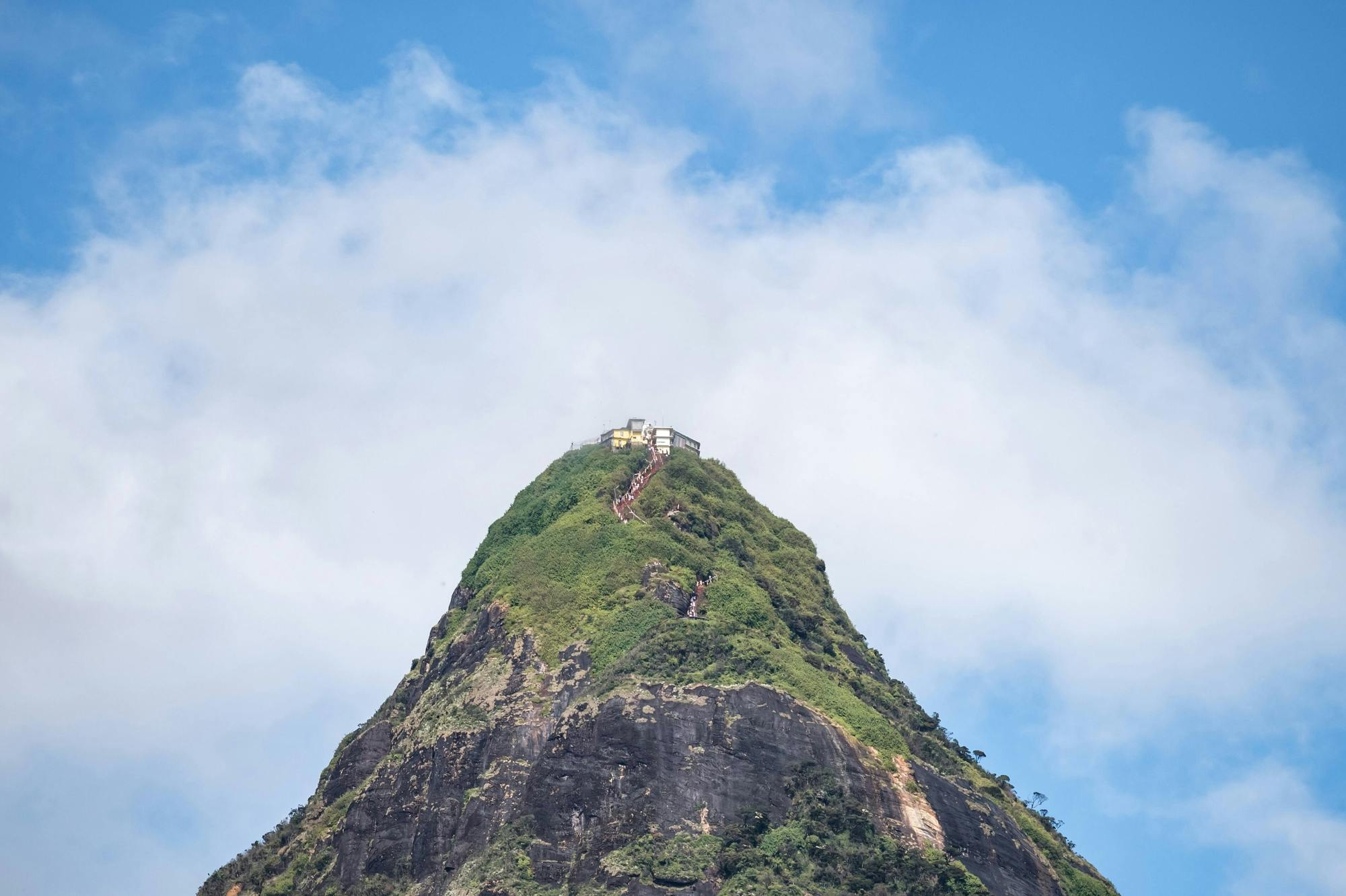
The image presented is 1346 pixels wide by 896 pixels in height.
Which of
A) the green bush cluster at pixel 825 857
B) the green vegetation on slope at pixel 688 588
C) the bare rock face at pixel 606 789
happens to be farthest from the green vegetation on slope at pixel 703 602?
the green bush cluster at pixel 825 857

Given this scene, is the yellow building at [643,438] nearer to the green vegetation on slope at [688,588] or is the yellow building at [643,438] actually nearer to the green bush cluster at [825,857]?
the green vegetation on slope at [688,588]

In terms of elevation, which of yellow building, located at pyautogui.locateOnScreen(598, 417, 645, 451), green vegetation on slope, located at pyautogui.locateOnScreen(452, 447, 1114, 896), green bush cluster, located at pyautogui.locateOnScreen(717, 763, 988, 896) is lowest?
green bush cluster, located at pyautogui.locateOnScreen(717, 763, 988, 896)

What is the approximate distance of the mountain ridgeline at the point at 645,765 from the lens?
115 metres

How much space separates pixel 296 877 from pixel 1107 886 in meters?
49.8

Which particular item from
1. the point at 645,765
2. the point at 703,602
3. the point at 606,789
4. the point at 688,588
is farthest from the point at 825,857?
the point at 688,588

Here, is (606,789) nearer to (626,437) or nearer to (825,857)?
(825,857)

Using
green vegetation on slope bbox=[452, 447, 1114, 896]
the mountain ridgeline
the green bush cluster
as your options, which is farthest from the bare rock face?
green vegetation on slope bbox=[452, 447, 1114, 896]

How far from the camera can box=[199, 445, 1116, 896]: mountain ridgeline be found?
378 feet

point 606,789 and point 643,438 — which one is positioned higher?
point 643,438

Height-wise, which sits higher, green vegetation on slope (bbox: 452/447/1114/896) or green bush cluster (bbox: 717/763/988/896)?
green vegetation on slope (bbox: 452/447/1114/896)

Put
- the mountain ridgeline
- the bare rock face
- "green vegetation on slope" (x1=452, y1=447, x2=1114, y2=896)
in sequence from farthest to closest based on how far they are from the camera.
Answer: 1. "green vegetation on slope" (x1=452, y1=447, x2=1114, y2=896)
2. the bare rock face
3. the mountain ridgeline

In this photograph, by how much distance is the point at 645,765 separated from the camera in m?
118

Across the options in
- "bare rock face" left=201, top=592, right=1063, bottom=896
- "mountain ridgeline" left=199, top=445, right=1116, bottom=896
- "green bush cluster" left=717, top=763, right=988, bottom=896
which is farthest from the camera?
"bare rock face" left=201, top=592, right=1063, bottom=896

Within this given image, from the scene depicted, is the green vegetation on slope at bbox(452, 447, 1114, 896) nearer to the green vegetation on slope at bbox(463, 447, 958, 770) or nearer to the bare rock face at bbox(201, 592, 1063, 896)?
the green vegetation on slope at bbox(463, 447, 958, 770)
